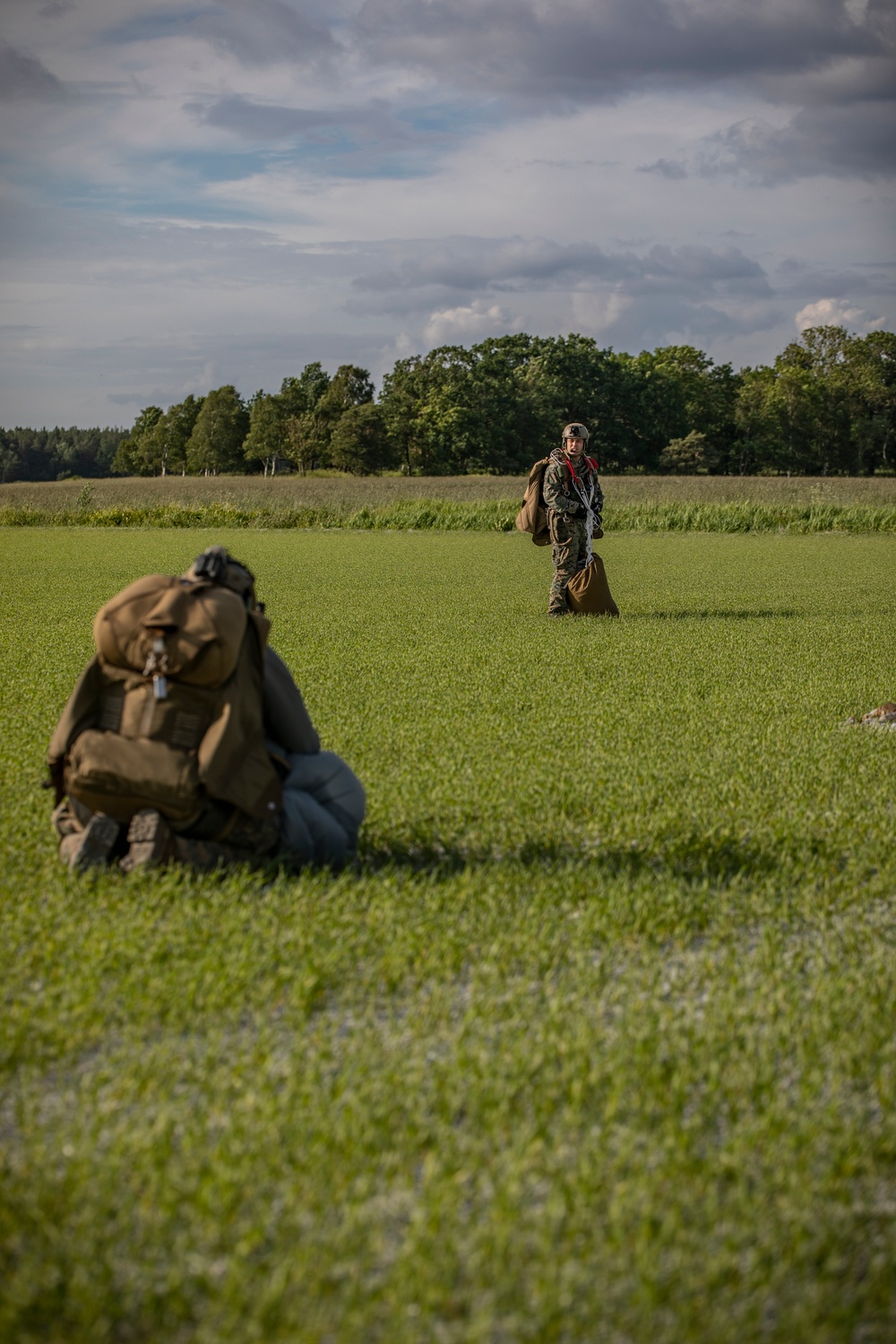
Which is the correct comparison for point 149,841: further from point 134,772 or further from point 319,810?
point 319,810

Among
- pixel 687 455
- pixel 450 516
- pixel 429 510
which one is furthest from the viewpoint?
pixel 687 455

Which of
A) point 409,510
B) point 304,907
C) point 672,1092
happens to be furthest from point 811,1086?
point 409,510

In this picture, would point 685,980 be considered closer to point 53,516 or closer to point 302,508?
point 302,508

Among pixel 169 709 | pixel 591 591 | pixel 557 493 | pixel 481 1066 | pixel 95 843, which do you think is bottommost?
pixel 481 1066

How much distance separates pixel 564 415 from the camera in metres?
101

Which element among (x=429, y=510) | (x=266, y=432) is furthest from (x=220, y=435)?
(x=429, y=510)

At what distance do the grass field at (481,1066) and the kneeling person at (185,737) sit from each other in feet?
0.64

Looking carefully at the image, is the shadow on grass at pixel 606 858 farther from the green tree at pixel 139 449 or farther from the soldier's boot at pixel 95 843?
the green tree at pixel 139 449

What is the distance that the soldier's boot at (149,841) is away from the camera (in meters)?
4.58

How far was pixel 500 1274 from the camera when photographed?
8.02 ft

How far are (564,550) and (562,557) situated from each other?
15 cm

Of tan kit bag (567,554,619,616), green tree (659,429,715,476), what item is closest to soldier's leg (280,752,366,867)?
tan kit bag (567,554,619,616)

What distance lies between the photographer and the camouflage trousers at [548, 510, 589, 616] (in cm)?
1431

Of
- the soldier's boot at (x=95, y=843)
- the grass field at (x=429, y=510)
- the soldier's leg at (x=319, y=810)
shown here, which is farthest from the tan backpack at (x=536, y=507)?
the grass field at (x=429, y=510)
